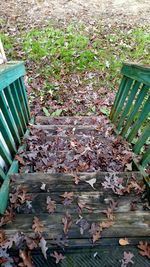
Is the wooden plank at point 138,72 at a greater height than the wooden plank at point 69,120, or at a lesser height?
greater

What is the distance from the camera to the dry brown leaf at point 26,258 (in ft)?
7.02

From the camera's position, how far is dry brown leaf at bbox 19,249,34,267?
2141mm

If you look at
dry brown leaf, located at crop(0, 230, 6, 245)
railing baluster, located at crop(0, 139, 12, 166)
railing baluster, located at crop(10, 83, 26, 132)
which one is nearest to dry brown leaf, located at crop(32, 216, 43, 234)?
dry brown leaf, located at crop(0, 230, 6, 245)

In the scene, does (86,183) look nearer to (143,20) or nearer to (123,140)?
(123,140)

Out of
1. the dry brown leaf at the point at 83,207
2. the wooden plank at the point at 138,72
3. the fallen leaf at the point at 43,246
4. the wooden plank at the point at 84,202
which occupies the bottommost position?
the wooden plank at the point at 84,202

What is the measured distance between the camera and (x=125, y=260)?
2.22 metres

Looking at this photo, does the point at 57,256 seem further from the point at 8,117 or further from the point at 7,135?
the point at 8,117

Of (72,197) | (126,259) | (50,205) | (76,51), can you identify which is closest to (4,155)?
(50,205)

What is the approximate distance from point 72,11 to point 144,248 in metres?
7.95

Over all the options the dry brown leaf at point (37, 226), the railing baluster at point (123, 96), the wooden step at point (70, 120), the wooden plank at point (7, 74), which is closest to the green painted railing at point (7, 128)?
the wooden plank at point (7, 74)

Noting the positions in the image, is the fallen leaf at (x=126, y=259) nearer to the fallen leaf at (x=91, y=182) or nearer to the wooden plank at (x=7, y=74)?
the fallen leaf at (x=91, y=182)

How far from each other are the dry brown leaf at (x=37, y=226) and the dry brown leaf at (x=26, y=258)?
0.21m

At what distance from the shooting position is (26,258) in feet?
7.13

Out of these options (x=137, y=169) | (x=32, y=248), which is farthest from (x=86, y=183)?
(x=32, y=248)
